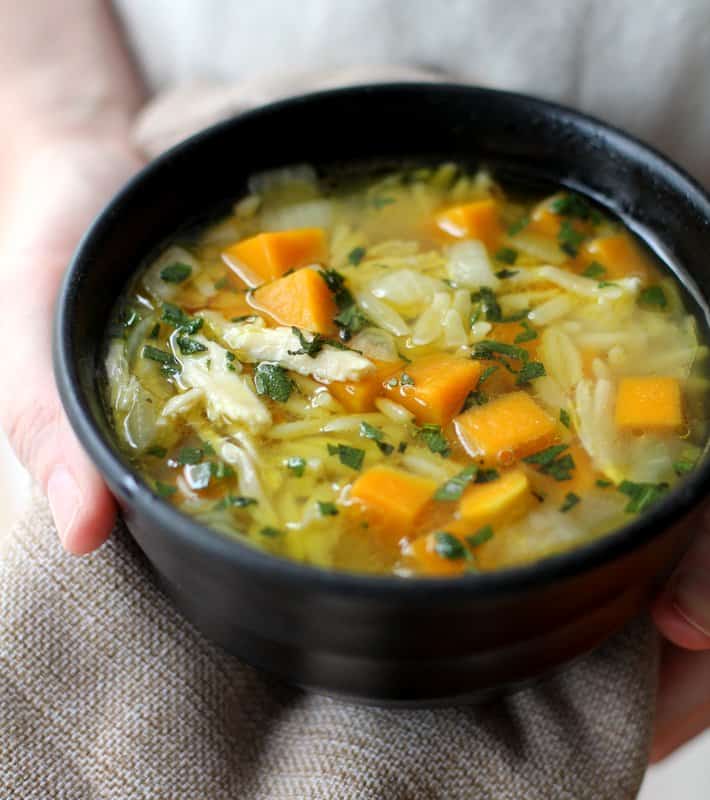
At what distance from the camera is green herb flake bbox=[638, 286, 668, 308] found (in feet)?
6.70

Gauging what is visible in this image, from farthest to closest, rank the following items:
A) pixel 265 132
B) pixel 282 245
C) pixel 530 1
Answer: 1. pixel 530 1
2. pixel 265 132
3. pixel 282 245

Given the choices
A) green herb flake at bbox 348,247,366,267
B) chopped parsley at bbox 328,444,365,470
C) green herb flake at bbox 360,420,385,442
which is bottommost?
chopped parsley at bbox 328,444,365,470

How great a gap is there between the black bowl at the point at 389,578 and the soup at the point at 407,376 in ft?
0.24

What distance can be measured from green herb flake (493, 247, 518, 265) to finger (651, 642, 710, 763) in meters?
0.99

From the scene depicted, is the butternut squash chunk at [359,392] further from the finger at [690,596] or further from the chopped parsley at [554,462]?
the finger at [690,596]

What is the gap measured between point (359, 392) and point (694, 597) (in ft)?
2.61

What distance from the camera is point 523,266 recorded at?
2.12 m

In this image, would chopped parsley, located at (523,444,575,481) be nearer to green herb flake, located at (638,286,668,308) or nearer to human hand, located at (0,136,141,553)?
green herb flake, located at (638,286,668,308)

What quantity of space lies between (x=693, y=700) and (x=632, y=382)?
0.93 meters

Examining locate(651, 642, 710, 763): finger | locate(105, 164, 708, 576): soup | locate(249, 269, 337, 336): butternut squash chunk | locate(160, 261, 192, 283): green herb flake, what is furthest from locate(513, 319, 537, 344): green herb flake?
locate(651, 642, 710, 763): finger

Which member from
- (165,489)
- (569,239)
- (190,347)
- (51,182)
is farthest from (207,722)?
(51,182)

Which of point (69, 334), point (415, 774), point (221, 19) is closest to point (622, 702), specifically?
point (415, 774)

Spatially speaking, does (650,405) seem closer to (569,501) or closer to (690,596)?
(569,501)

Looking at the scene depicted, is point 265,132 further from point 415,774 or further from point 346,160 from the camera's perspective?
point 415,774
